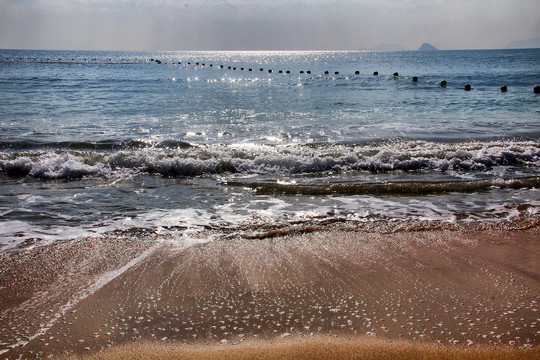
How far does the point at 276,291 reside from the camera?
313 cm

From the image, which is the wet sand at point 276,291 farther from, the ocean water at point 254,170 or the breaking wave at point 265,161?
the breaking wave at point 265,161

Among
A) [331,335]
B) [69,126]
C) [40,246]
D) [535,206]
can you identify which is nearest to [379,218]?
[535,206]

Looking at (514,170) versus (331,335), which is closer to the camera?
(331,335)

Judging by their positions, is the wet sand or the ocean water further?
the ocean water

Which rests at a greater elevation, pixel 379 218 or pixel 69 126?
pixel 69 126

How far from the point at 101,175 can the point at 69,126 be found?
5.96 m

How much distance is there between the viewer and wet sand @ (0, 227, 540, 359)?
2543 mm

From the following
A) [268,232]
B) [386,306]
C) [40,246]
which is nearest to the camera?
[386,306]

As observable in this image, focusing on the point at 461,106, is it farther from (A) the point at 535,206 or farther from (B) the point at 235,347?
(B) the point at 235,347

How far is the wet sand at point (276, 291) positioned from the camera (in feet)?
8.34

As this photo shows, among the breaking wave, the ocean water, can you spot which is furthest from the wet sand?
the breaking wave

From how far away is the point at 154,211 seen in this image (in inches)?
207

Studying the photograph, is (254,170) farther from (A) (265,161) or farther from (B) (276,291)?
(B) (276,291)

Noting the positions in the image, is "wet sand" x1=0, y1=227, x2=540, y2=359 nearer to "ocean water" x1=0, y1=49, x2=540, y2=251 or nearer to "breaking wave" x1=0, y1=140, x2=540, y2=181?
"ocean water" x1=0, y1=49, x2=540, y2=251
